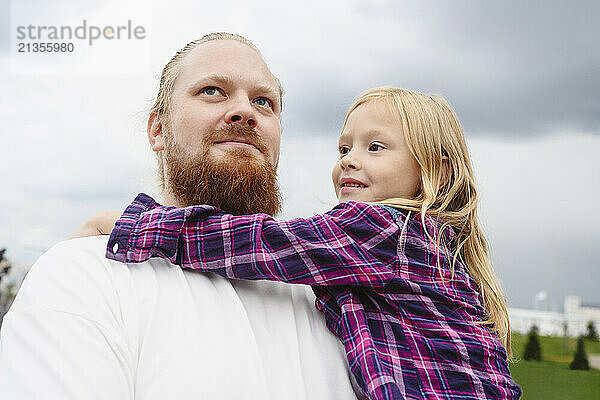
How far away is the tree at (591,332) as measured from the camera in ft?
42.3

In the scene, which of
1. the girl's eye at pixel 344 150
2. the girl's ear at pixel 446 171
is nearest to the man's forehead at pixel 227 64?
the girl's eye at pixel 344 150

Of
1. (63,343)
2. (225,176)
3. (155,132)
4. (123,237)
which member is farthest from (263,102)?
(63,343)

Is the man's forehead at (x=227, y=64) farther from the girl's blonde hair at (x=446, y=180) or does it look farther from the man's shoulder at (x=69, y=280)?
the man's shoulder at (x=69, y=280)

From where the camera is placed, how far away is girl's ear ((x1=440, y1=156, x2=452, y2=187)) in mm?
1956

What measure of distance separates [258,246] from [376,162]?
590 mm

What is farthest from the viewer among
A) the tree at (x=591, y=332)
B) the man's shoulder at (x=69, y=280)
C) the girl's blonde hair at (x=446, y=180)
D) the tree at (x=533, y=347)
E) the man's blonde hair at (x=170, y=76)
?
the tree at (x=591, y=332)

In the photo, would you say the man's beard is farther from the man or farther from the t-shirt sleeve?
the t-shirt sleeve

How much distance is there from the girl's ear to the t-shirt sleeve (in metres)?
1.08

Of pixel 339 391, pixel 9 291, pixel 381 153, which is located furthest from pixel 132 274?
pixel 9 291

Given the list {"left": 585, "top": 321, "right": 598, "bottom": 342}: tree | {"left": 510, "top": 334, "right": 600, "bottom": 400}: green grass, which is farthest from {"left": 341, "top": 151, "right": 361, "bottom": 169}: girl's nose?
{"left": 585, "top": 321, "right": 598, "bottom": 342}: tree

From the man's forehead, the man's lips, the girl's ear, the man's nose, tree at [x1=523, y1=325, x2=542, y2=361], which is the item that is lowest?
tree at [x1=523, y1=325, x2=542, y2=361]

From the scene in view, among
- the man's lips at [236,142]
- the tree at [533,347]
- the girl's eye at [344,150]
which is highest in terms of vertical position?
the man's lips at [236,142]

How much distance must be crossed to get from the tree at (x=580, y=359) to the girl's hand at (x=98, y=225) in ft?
41.9

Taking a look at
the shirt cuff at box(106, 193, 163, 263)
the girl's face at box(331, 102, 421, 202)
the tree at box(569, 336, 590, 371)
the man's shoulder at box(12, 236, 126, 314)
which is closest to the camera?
the man's shoulder at box(12, 236, 126, 314)
